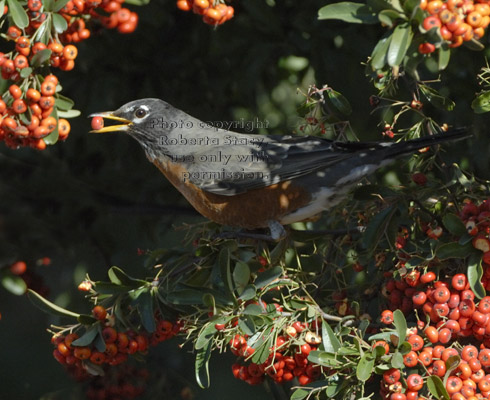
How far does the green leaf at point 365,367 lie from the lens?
6.24 ft

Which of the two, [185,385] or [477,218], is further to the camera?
[185,385]

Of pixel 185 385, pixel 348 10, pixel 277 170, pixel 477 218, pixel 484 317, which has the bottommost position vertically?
pixel 185 385

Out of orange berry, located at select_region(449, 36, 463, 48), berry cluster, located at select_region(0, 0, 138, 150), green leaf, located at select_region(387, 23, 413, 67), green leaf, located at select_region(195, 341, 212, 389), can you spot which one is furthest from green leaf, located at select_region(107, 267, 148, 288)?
orange berry, located at select_region(449, 36, 463, 48)

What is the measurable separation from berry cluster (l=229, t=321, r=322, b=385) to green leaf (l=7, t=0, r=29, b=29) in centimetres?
95

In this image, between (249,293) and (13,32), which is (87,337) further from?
(13,32)

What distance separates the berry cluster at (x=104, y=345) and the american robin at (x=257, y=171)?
0.57m

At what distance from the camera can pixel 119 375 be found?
112 inches

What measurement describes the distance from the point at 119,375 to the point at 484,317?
131 centimetres

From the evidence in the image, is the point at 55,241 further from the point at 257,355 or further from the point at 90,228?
the point at 257,355

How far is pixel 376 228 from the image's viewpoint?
7.48 ft

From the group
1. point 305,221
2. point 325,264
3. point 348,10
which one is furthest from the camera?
point 305,221

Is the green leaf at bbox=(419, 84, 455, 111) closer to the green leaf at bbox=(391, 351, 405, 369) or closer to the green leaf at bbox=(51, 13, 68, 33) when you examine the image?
the green leaf at bbox=(391, 351, 405, 369)

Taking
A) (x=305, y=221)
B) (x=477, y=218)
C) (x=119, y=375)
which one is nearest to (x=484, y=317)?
(x=477, y=218)

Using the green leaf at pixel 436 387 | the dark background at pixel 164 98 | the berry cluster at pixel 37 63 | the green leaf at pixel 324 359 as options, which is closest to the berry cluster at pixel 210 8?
the berry cluster at pixel 37 63
